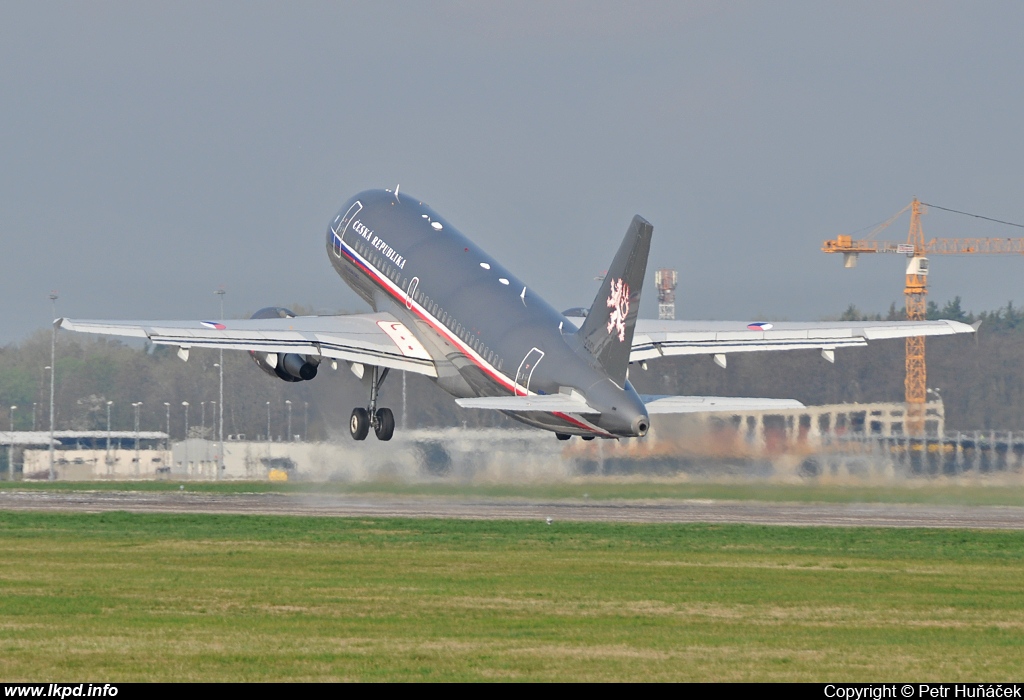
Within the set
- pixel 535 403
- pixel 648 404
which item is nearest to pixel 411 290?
pixel 535 403

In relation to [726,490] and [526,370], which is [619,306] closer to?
[526,370]

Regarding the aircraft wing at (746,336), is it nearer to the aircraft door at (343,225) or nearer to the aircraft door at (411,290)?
the aircraft door at (411,290)

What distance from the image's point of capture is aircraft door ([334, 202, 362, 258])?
62169 millimetres

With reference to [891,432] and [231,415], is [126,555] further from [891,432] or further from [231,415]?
[231,415]

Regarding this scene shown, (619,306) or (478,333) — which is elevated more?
(619,306)

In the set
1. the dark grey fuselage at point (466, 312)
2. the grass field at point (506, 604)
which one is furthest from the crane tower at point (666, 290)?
the grass field at point (506, 604)

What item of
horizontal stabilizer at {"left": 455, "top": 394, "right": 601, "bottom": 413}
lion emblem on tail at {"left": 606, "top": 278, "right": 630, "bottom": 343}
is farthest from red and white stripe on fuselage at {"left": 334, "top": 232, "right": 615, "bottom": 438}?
lion emblem on tail at {"left": 606, "top": 278, "right": 630, "bottom": 343}

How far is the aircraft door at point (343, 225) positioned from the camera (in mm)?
62169

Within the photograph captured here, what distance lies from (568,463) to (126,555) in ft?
83.4

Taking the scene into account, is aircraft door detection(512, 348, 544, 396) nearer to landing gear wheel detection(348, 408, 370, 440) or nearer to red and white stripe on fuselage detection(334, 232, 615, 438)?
red and white stripe on fuselage detection(334, 232, 615, 438)

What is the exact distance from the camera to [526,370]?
48625 millimetres

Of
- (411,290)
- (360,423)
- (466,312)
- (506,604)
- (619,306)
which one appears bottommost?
(506,604)

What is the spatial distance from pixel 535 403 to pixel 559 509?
9.48m

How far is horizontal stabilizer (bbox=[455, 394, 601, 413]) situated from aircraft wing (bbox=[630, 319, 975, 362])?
9.99 meters
